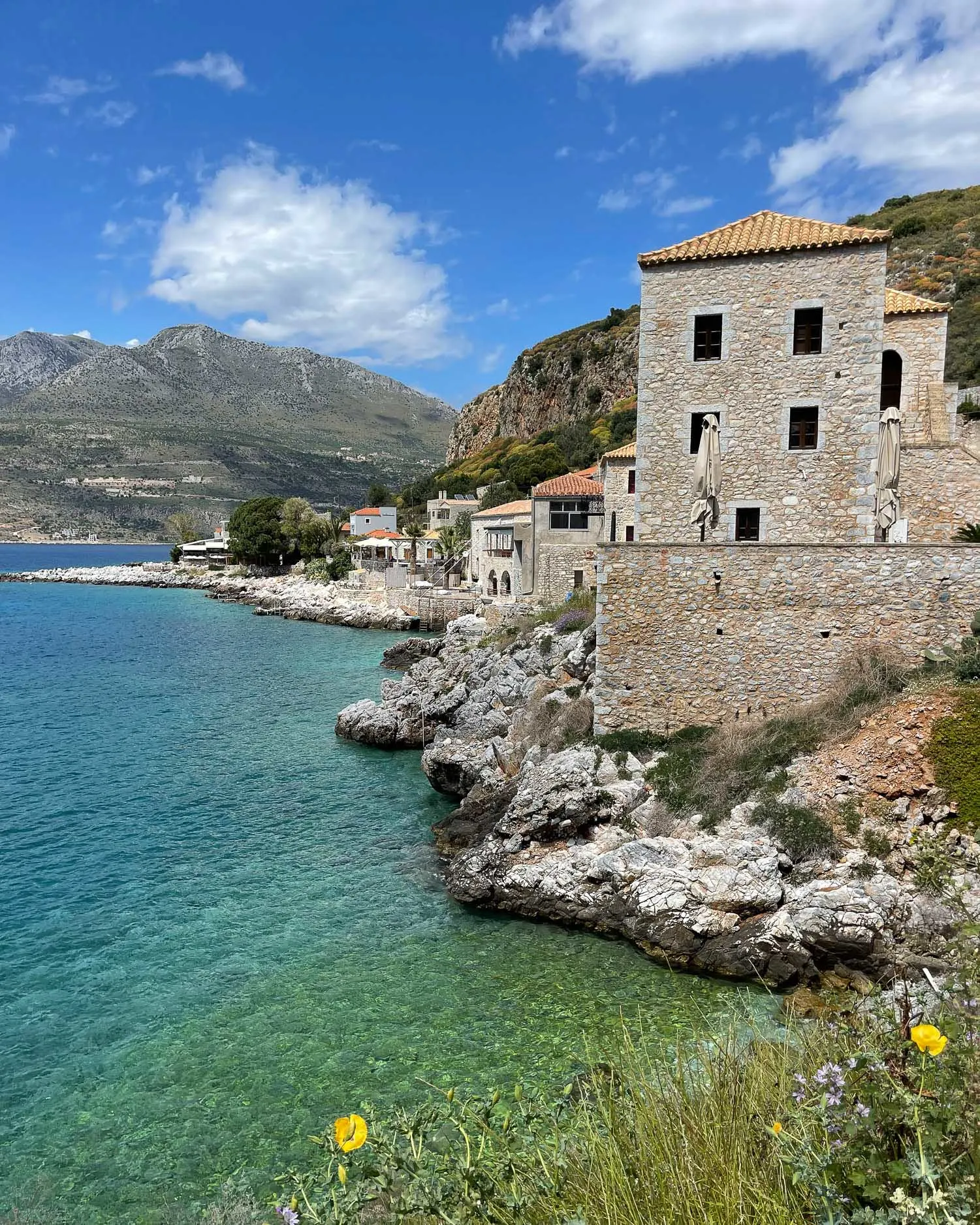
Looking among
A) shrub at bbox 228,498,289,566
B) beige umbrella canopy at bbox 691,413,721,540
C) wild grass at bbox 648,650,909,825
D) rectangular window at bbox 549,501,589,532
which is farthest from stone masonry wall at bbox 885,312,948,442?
shrub at bbox 228,498,289,566

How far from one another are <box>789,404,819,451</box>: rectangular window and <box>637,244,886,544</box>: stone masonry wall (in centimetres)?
12

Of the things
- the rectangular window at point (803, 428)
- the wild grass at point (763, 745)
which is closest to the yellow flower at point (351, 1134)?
the wild grass at point (763, 745)

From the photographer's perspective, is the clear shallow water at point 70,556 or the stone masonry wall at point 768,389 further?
the clear shallow water at point 70,556

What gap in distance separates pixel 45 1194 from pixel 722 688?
13756 mm

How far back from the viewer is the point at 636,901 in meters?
13.4

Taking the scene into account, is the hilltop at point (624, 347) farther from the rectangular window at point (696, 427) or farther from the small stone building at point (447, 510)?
the rectangular window at point (696, 427)

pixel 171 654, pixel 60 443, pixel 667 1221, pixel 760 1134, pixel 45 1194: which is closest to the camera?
pixel 667 1221

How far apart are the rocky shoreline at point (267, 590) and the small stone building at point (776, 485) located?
4070cm

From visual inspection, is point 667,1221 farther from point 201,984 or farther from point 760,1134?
point 201,984

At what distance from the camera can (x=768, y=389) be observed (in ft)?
59.5

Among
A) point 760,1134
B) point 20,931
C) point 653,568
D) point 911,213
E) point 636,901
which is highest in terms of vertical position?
point 911,213

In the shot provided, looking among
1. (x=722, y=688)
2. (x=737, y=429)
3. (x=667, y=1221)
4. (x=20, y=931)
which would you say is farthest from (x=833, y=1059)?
(x=737, y=429)

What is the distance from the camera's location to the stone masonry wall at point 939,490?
1898 centimetres

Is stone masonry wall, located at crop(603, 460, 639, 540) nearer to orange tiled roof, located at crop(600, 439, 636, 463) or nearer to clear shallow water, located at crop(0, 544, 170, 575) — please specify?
orange tiled roof, located at crop(600, 439, 636, 463)
